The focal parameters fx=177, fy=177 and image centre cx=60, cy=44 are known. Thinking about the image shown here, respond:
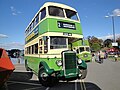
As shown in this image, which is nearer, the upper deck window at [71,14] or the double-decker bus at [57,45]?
the double-decker bus at [57,45]

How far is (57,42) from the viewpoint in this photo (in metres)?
9.73

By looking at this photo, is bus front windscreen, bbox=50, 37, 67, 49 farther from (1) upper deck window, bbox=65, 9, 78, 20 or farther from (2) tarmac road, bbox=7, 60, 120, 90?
(2) tarmac road, bbox=7, 60, 120, 90

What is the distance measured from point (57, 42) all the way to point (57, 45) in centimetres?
17

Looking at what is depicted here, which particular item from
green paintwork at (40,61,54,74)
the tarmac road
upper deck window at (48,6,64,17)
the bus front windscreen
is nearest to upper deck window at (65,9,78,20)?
upper deck window at (48,6,64,17)

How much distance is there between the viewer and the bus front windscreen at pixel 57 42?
31.3 ft

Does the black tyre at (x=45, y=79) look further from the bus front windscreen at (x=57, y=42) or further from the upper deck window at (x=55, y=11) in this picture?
the upper deck window at (x=55, y=11)

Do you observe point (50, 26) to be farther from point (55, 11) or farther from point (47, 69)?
point (47, 69)

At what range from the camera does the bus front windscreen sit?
9.55 m

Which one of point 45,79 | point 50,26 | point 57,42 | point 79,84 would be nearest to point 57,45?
point 57,42

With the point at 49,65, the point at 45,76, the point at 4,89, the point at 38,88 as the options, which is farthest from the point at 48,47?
the point at 4,89

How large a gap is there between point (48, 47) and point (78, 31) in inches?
91.1

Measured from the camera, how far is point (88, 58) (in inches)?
1082

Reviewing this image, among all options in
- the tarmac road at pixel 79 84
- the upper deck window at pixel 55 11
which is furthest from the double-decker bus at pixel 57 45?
the tarmac road at pixel 79 84

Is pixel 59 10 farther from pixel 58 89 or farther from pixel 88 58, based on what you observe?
pixel 88 58
